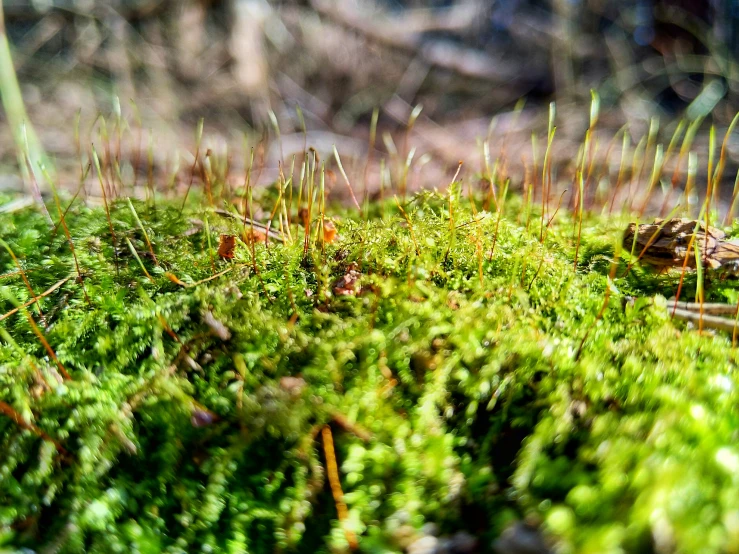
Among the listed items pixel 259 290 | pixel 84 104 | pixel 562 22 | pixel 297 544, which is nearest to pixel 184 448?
pixel 297 544

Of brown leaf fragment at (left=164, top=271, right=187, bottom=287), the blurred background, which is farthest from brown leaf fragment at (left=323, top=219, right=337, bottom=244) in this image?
the blurred background

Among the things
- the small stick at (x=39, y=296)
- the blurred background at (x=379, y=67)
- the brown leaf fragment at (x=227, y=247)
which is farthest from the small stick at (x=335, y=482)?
the blurred background at (x=379, y=67)

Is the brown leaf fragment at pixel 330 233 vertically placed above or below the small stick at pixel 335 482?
above

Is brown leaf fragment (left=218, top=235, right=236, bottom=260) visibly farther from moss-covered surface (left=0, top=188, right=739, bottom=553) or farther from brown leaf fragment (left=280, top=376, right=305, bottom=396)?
brown leaf fragment (left=280, top=376, right=305, bottom=396)

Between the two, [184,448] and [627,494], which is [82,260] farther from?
[627,494]

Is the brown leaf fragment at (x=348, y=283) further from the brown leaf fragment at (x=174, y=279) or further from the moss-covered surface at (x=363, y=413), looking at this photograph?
the brown leaf fragment at (x=174, y=279)

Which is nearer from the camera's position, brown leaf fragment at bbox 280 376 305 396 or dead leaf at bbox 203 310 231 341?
brown leaf fragment at bbox 280 376 305 396

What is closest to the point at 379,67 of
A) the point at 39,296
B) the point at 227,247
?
the point at 227,247

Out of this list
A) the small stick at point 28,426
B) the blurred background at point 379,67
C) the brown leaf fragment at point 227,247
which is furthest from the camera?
the blurred background at point 379,67
